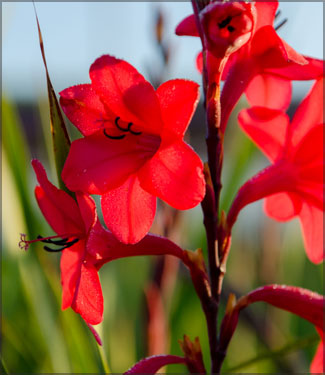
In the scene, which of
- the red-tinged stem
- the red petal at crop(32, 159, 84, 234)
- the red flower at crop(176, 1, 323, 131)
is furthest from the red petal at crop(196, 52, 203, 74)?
the red petal at crop(32, 159, 84, 234)

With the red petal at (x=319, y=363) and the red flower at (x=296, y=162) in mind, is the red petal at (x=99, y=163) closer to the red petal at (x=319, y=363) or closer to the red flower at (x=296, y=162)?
the red flower at (x=296, y=162)

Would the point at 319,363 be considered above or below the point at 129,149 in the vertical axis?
below

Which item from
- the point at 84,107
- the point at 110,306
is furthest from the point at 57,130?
the point at 110,306

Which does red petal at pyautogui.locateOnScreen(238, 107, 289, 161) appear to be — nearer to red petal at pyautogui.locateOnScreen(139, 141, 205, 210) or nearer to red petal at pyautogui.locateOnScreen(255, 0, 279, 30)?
red petal at pyautogui.locateOnScreen(255, 0, 279, 30)

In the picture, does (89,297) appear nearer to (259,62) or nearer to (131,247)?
(131,247)

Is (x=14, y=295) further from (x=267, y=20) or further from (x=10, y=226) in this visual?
(x=267, y=20)

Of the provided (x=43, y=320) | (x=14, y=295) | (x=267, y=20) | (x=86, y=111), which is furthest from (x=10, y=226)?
(x=267, y=20)
